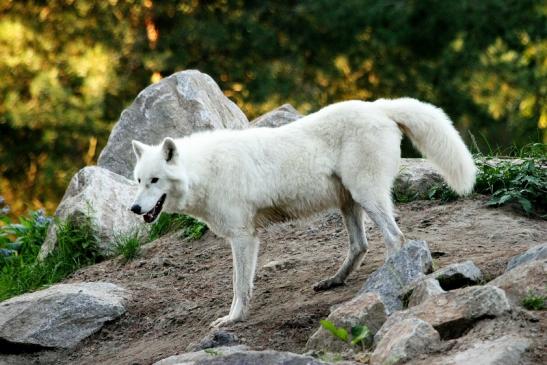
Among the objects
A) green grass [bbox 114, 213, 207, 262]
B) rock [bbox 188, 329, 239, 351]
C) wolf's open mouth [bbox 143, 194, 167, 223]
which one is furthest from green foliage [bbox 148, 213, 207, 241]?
rock [bbox 188, 329, 239, 351]

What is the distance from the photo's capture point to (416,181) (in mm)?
7484

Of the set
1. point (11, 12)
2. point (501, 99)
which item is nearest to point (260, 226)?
point (501, 99)

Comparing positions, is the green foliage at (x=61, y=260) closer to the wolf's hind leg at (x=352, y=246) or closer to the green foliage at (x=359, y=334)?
the wolf's hind leg at (x=352, y=246)

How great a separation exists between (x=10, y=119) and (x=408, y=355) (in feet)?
39.7

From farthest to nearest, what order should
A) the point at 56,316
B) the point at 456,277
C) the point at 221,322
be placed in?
1. the point at 56,316
2. the point at 221,322
3. the point at 456,277

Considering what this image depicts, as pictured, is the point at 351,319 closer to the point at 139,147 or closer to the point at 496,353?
the point at 496,353

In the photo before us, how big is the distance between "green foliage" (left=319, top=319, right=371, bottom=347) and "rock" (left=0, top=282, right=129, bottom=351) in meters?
2.51

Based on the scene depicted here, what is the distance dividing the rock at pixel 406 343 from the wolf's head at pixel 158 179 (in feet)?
6.54

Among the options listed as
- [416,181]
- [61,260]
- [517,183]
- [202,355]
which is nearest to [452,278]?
[202,355]

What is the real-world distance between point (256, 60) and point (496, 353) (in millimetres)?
12216

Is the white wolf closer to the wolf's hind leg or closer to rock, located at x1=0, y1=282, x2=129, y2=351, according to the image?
the wolf's hind leg

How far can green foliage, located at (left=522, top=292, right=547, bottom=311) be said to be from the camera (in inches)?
168

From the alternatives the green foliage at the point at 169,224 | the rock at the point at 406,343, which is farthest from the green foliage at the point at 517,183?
the rock at the point at 406,343

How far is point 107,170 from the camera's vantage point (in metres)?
8.55
